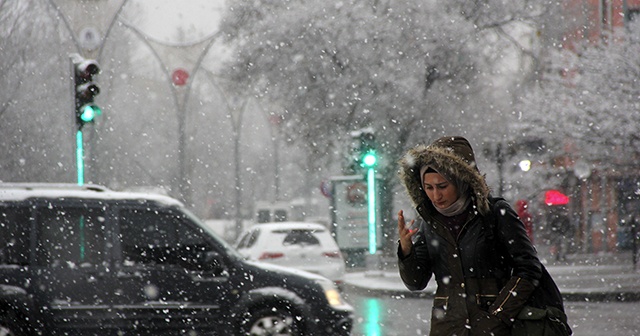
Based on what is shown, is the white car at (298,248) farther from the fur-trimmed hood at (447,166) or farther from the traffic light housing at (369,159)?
the fur-trimmed hood at (447,166)

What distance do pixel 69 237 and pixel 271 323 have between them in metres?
2.06

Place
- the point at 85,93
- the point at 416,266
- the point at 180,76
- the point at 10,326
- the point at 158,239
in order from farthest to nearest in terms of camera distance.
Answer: the point at 180,76, the point at 85,93, the point at 158,239, the point at 10,326, the point at 416,266

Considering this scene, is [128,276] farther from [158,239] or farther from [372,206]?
[372,206]

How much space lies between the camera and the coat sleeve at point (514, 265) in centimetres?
431

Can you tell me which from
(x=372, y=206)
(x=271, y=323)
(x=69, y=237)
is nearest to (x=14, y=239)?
(x=69, y=237)

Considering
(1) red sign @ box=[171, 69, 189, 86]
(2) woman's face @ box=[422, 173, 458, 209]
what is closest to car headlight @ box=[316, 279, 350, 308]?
(2) woman's face @ box=[422, 173, 458, 209]

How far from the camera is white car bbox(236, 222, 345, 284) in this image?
18.4 metres

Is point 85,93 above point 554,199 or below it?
above

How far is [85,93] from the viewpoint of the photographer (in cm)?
1495

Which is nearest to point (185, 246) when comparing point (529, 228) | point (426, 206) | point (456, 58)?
point (426, 206)

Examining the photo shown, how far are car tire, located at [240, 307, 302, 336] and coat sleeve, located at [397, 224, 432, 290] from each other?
5735 mm

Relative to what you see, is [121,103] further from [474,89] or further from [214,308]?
[214,308]

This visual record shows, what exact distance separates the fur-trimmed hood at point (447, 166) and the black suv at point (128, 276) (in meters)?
5.68

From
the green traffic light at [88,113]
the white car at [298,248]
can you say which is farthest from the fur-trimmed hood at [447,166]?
the white car at [298,248]
